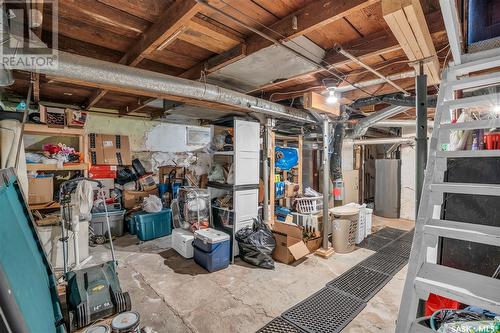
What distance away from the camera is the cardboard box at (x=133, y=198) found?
16.0ft

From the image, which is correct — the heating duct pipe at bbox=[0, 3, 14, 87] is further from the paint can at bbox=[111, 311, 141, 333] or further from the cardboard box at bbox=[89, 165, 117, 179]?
the cardboard box at bbox=[89, 165, 117, 179]

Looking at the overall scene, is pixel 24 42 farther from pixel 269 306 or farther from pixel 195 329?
pixel 269 306

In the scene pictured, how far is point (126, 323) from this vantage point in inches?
62.8

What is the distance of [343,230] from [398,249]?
46.0 inches

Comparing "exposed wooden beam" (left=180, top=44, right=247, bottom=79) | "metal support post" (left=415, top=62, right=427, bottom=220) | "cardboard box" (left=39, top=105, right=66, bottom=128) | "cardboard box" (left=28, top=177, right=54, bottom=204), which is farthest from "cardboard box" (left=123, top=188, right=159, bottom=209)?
"metal support post" (left=415, top=62, right=427, bottom=220)

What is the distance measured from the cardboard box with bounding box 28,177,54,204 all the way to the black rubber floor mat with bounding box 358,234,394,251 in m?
5.37

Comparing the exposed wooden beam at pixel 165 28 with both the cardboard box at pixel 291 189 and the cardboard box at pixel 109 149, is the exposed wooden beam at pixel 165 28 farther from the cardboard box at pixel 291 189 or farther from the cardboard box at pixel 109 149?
the cardboard box at pixel 291 189

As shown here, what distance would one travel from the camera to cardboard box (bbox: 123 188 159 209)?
488cm

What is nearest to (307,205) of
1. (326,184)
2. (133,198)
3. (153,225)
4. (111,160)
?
(326,184)

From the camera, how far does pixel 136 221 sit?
4.46m

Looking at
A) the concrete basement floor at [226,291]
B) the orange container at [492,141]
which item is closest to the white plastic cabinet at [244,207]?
the concrete basement floor at [226,291]

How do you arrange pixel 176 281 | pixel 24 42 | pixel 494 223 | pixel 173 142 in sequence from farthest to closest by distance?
pixel 173 142
pixel 176 281
pixel 24 42
pixel 494 223

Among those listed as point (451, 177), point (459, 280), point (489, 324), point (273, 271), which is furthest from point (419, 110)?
point (273, 271)

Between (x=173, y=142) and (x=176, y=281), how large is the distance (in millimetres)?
3445
